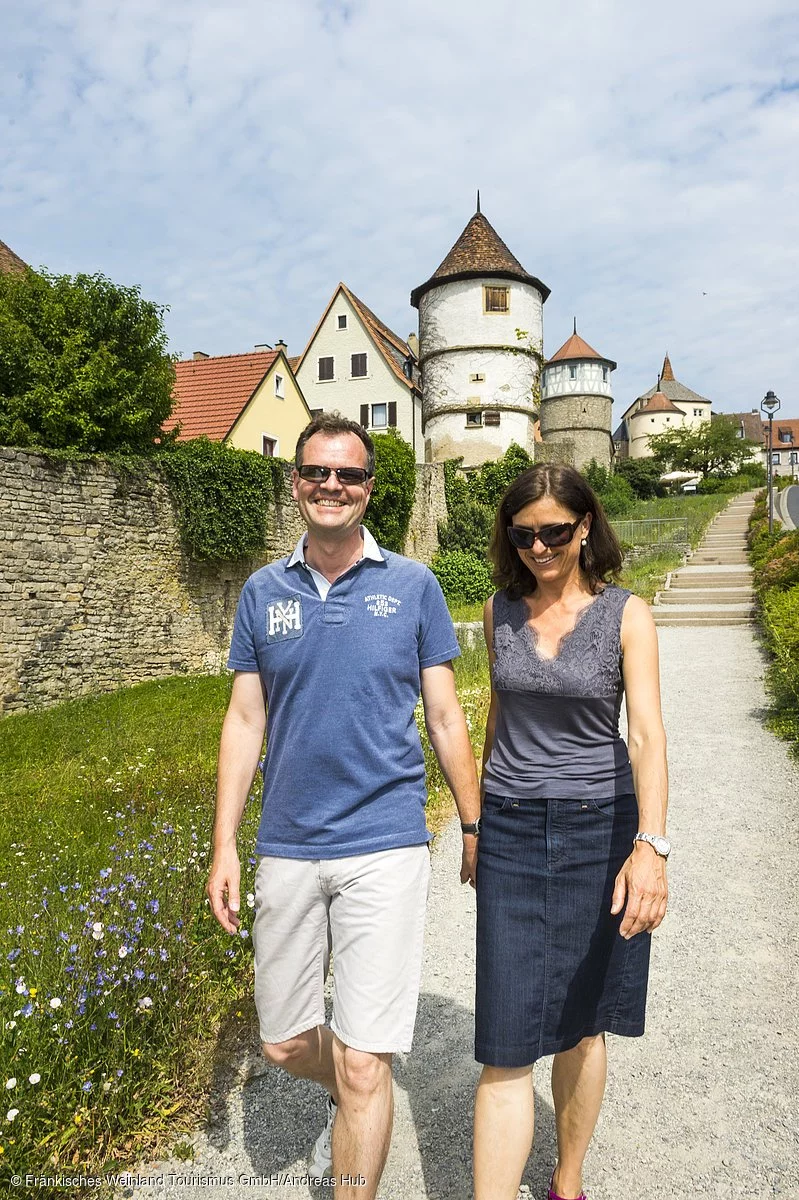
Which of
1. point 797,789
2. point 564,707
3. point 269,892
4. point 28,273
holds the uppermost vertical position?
point 28,273

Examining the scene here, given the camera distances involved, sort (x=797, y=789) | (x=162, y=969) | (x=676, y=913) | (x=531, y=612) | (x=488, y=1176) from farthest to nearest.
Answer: (x=797, y=789) < (x=676, y=913) < (x=162, y=969) < (x=531, y=612) < (x=488, y=1176)

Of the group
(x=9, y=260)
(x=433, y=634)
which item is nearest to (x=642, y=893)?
(x=433, y=634)

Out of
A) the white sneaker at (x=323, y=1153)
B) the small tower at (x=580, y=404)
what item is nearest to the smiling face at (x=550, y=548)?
the white sneaker at (x=323, y=1153)

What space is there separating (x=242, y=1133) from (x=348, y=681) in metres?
1.60

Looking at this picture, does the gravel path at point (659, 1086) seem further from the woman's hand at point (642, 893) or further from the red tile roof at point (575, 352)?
the red tile roof at point (575, 352)

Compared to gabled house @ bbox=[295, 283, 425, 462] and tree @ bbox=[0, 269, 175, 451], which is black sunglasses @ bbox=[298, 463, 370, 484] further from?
gabled house @ bbox=[295, 283, 425, 462]

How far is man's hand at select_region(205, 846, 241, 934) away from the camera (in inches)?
93.0

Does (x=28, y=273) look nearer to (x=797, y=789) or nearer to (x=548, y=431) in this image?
(x=797, y=789)

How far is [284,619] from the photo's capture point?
241cm

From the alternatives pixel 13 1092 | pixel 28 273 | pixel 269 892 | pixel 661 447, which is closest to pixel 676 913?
pixel 269 892

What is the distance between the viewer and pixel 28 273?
14188 mm

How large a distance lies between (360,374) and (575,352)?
23902 millimetres

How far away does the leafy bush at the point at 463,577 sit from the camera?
26.1 m

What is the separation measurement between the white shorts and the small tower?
51.0 metres
